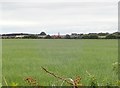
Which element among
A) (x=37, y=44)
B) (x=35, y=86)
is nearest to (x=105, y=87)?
(x=35, y=86)

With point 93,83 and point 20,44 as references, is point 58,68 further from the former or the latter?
point 20,44

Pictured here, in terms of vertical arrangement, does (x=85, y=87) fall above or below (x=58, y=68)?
above

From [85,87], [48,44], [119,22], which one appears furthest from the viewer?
[48,44]

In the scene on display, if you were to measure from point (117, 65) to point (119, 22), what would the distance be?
36 centimetres

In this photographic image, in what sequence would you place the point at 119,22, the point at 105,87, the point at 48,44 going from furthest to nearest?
the point at 48,44 < the point at 119,22 < the point at 105,87

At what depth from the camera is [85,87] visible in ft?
8.26

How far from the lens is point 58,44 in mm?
15531

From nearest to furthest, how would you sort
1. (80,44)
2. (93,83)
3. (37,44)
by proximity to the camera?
(93,83)
(37,44)
(80,44)

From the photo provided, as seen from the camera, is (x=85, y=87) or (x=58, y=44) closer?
(x=85, y=87)

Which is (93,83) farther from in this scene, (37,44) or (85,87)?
(37,44)

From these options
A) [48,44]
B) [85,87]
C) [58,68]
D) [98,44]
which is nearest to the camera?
[85,87]

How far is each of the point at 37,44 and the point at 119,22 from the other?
13575 millimetres

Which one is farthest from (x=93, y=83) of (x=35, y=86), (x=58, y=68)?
(x=58, y=68)

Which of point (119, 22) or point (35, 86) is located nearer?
point (35, 86)
